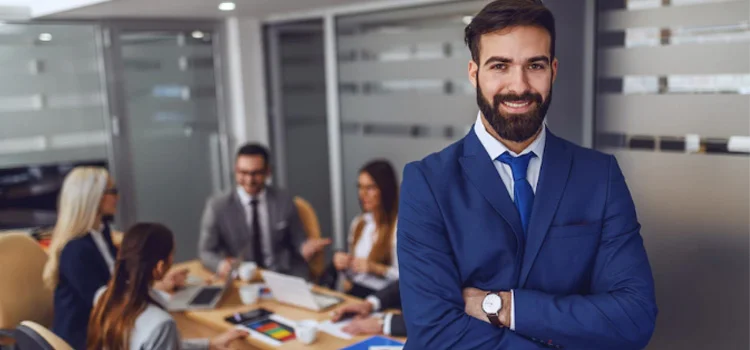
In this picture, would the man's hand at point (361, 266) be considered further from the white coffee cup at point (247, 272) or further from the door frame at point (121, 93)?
the door frame at point (121, 93)

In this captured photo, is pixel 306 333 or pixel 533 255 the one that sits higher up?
pixel 533 255

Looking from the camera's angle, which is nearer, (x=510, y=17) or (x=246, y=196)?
(x=510, y=17)

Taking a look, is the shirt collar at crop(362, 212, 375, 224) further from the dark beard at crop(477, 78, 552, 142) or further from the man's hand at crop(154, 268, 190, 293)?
the dark beard at crop(477, 78, 552, 142)

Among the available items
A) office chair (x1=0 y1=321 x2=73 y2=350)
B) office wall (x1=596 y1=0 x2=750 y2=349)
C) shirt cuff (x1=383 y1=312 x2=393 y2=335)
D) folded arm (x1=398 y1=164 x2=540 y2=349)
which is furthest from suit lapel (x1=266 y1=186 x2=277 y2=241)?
folded arm (x1=398 y1=164 x2=540 y2=349)

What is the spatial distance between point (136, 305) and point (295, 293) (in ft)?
2.44

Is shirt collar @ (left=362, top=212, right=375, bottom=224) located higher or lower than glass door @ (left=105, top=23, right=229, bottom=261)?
lower

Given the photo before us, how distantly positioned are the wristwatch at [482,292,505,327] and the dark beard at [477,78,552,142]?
0.40 m

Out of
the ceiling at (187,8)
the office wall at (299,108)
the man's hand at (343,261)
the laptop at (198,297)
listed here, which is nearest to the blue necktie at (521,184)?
the laptop at (198,297)

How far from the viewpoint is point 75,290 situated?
2.83 meters

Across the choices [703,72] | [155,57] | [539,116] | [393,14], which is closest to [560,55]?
[703,72]

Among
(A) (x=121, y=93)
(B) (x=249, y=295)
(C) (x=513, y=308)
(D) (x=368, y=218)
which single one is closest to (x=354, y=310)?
(B) (x=249, y=295)

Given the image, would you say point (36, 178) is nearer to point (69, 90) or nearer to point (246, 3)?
point (69, 90)

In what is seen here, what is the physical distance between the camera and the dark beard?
1584 mm

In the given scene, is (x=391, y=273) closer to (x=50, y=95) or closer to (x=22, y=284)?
(x=22, y=284)
